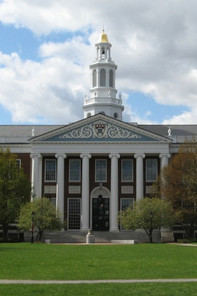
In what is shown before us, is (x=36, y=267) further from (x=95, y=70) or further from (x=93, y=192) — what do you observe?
(x=95, y=70)

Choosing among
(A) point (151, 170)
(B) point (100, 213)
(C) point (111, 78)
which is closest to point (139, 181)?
(A) point (151, 170)

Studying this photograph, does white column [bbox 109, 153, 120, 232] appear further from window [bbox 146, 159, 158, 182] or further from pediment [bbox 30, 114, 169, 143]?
window [bbox 146, 159, 158, 182]

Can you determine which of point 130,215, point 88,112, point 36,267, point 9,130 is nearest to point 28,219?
point 130,215

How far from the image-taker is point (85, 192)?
7431cm

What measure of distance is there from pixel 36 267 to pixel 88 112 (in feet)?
215

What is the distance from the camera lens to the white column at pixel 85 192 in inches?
2894

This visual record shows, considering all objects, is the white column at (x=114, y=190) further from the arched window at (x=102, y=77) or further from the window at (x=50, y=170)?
the arched window at (x=102, y=77)

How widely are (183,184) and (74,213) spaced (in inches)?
625


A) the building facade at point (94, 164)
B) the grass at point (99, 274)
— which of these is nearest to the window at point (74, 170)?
the building facade at point (94, 164)

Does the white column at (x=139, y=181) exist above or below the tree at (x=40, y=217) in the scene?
above

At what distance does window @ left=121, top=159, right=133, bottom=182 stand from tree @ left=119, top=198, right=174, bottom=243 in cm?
1033

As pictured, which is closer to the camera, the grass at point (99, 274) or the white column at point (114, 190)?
the grass at point (99, 274)

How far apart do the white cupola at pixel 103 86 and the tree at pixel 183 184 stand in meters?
22.4

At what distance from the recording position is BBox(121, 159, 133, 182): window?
252ft
